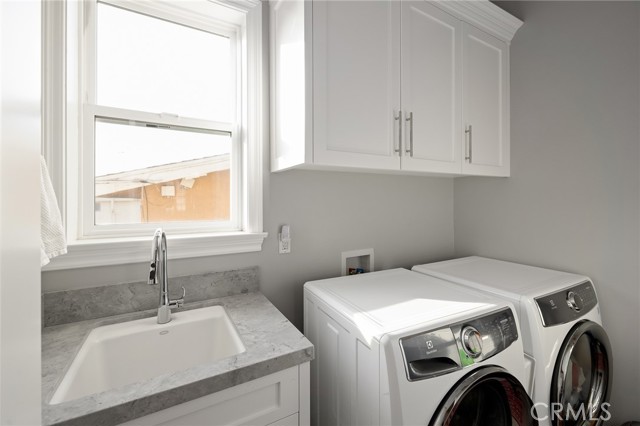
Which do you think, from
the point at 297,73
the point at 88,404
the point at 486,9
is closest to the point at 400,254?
the point at 297,73

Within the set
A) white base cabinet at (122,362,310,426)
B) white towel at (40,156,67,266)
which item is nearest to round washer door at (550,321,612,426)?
white base cabinet at (122,362,310,426)

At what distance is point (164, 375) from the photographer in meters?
0.76

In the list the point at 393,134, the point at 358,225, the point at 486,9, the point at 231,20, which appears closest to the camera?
the point at 393,134

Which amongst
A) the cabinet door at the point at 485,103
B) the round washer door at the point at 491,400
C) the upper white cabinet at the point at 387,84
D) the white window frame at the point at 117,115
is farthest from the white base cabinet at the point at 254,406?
the cabinet door at the point at 485,103

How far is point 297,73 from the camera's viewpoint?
3.82 ft

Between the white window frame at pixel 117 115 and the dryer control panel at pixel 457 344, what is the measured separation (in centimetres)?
86

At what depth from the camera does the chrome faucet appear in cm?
105

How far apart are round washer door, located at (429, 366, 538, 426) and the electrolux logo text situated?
0.15 ft

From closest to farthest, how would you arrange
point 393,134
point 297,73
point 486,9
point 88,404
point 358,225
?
1. point 88,404
2. point 297,73
3. point 393,134
4. point 486,9
5. point 358,225

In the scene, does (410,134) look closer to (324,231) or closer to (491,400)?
(324,231)

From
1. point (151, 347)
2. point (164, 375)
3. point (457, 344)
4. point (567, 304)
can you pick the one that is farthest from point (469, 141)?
point (151, 347)

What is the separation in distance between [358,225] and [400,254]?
40cm

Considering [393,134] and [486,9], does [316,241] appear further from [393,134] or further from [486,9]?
[486,9]

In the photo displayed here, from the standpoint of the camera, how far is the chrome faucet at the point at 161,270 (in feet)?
3.43
